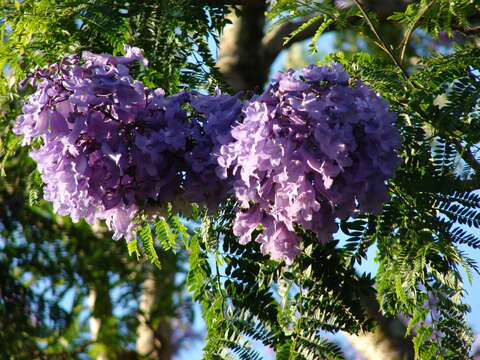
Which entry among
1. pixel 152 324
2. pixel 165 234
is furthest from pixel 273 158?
pixel 152 324

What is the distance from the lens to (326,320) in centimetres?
185

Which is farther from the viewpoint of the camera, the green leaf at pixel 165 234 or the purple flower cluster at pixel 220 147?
the green leaf at pixel 165 234

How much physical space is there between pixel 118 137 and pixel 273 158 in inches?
13.1

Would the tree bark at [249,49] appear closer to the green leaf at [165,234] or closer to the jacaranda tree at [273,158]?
the jacaranda tree at [273,158]

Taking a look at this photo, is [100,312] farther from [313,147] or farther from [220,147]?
[313,147]

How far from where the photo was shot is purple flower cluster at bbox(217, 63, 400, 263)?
1.40 metres

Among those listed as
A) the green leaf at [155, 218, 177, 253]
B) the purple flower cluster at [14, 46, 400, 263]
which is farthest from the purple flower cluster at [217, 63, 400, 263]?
the green leaf at [155, 218, 177, 253]

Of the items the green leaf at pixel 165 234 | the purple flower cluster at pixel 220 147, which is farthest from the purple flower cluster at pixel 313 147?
the green leaf at pixel 165 234

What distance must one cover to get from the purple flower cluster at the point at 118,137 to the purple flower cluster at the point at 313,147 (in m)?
0.10

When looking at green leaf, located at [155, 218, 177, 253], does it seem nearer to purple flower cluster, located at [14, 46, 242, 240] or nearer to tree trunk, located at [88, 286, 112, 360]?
purple flower cluster, located at [14, 46, 242, 240]

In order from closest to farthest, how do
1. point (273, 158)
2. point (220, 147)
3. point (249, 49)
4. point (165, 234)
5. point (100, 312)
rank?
1. point (273, 158)
2. point (220, 147)
3. point (165, 234)
4. point (249, 49)
5. point (100, 312)

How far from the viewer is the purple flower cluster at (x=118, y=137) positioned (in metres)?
1.50

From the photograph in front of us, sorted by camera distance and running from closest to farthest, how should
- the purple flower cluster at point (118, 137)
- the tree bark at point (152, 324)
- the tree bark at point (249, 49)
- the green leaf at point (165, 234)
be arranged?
the purple flower cluster at point (118, 137) < the green leaf at point (165, 234) < the tree bark at point (249, 49) < the tree bark at point (152, 324)

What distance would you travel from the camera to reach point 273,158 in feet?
4.60
